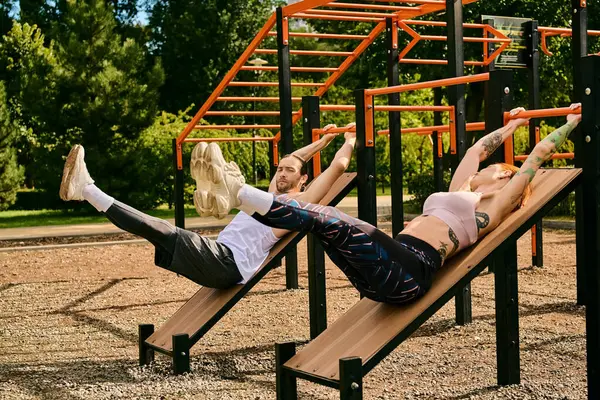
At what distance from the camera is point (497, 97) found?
14.7 feet

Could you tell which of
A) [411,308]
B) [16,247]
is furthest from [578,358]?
[16,247]

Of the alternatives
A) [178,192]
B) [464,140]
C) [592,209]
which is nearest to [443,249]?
[592,209]

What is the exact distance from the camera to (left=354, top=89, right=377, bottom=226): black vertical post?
507 cm

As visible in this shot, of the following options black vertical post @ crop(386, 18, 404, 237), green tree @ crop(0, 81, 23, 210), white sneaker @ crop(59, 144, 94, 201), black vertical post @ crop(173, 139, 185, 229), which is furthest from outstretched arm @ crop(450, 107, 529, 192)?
green tree @ crop(0, 81, 23, 210)

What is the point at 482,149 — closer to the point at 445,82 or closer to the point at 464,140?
the point at 445,82

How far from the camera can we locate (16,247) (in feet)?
42.1

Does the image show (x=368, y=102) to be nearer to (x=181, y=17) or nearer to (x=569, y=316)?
(x=569, y=316)

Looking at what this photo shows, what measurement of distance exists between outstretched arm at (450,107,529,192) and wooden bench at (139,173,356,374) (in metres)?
1.10

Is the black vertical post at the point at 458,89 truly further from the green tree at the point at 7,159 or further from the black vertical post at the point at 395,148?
the green tree at the point at 7,159

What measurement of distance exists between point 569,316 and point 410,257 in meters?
3.18

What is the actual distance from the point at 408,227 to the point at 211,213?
94 cm

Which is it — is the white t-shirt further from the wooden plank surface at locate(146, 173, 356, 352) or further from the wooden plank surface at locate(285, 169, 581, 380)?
the wooden plank surface at locate(285, 169, 581, 380)

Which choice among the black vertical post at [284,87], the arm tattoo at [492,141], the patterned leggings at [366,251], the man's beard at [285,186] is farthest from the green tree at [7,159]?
the patterned leggings at [366,251]

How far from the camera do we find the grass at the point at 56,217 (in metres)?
17.7
